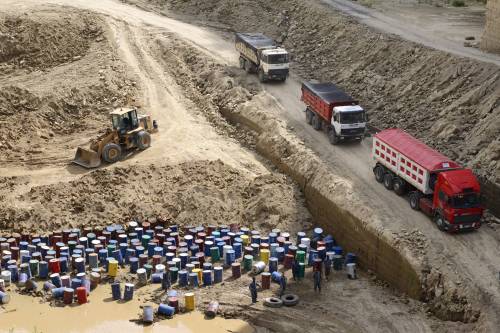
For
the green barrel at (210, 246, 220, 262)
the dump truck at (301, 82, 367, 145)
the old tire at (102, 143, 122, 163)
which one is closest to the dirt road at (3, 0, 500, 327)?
the dump truck at (301, 82, 367, 145)

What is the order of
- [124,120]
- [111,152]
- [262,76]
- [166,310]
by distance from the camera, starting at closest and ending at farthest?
[166,310] → [111,152] → [124,120] → [262,76]

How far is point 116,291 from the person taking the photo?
29.3 m

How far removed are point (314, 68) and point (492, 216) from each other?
1940cm

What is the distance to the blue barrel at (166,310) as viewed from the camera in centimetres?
2791

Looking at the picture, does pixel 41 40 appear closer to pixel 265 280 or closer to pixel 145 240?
pixel 145 240

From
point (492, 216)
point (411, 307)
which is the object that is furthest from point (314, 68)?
point (411, 307)

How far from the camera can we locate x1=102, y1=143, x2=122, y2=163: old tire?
3797 centimetres

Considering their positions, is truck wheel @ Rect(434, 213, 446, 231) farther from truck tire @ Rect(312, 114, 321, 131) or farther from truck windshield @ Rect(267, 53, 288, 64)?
truck windshield @ Rect(267, 53, 288, 64)

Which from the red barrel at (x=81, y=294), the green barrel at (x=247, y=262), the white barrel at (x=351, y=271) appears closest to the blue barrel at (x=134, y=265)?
the red barrel at (x=81, y=294)

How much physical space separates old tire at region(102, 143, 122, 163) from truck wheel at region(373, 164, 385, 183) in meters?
13.4

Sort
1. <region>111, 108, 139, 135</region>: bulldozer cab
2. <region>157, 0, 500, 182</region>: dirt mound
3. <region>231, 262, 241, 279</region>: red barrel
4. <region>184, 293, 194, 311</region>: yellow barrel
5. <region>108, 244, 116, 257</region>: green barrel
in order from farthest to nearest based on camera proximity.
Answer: <region>111, 108, 139, 135</region>: bulldozer cab < <region>157, 0, 500, 182</region>: dirt mound < <region>108, 244, 116, 257</region>: green barrel < <region>231, 262, 241, 279</region>: red barrel < <region>184, 293, 194, 311</region>: yellow barrel

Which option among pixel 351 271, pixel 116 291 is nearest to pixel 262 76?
pixel 351 271

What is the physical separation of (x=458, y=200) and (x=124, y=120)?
59.8 ft

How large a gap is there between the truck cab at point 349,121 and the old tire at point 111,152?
37.1 ft
